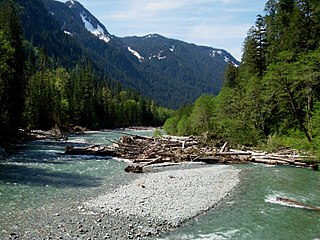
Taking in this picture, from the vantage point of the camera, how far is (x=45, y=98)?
7388 cm

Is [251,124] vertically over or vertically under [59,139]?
over

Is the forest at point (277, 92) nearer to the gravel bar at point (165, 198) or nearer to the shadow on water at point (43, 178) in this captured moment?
the gravel bar at point (165, 198)

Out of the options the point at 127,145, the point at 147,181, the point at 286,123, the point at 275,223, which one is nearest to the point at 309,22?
the point at 286,123

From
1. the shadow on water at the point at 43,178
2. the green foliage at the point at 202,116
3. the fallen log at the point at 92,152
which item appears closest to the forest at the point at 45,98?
the fallen log at the point at 92,152

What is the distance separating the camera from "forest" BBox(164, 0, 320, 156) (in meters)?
36.0

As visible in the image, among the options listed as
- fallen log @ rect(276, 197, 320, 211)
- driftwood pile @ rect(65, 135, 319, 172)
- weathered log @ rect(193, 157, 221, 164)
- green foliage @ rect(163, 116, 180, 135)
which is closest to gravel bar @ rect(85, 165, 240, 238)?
fallen log @ rect(276, 197, 320, 211)

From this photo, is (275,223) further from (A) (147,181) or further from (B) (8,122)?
(B) (8,122)

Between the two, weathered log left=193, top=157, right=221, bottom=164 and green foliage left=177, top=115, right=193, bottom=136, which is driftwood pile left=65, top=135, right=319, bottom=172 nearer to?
weathered log left=193, top=157, right=221, bottom=164

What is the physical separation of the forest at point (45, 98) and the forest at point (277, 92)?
27573 millimetres

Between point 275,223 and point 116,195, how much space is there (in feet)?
29.5

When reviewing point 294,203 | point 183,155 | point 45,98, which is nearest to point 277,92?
point 183,155

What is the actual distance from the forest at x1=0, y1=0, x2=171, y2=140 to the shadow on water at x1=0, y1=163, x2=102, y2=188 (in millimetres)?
15549

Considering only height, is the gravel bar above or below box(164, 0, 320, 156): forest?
below

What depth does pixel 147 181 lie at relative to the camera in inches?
926
